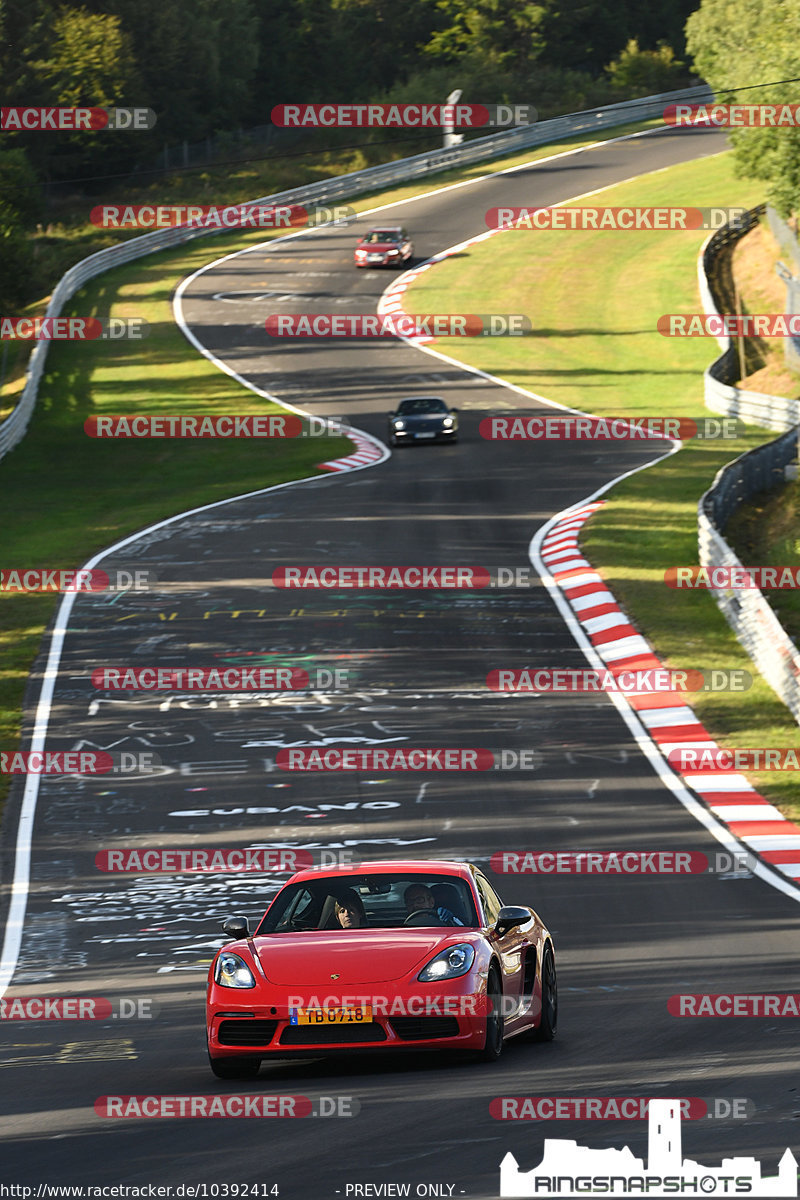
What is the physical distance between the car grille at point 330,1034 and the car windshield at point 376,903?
1.00 meters

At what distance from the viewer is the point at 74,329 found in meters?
56.6

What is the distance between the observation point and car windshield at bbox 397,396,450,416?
4109 cm

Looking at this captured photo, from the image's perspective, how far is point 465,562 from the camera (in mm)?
28453

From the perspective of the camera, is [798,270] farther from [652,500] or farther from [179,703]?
[179,703]

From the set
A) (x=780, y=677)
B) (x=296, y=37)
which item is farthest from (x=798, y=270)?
(x=296, y=37)

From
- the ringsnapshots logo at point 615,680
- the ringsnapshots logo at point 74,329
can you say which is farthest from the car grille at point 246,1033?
the ringsnapshots logo at point 74,329

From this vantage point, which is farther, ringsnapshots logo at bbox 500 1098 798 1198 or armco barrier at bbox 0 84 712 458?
armco barrier at bbox 0 84 712 458

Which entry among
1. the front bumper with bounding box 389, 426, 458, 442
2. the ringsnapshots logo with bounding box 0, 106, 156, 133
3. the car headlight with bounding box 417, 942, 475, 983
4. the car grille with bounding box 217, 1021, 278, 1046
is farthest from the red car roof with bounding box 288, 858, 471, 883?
the ringsnapshots logo with bounding box 0, 106, 156, 133

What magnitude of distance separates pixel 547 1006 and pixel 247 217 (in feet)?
217

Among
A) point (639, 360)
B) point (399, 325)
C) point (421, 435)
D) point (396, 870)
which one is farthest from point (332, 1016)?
point (399, 325)

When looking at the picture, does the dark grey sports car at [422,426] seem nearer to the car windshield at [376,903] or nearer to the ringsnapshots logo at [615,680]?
the ringsnapshots logo at [615,680]

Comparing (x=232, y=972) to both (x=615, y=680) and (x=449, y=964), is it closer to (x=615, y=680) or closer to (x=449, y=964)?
(x=449, y=964)

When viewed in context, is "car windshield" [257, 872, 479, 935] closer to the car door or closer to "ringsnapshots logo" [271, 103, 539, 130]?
the car door

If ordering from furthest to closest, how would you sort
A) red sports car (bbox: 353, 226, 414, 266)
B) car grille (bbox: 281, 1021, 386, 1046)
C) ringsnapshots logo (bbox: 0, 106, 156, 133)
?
ringsnapshots logo (bbox: 0, 106, 156, 133) < red sports car (bbox: 353, 226, 414, 266) < car grille (bbox: 281, 1021, 386, 1046)
